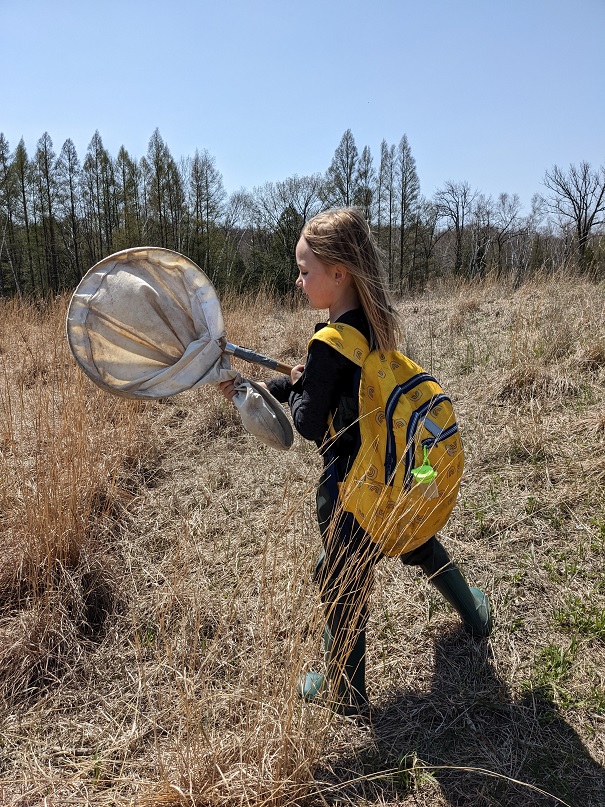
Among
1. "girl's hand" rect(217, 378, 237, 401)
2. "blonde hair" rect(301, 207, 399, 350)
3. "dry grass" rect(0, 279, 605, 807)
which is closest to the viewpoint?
"dry grass" rect(0, 279, 605, 807)

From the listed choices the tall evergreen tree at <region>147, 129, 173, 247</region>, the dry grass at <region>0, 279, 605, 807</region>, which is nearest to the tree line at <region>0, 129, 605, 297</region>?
the tall evergreen tree at <region>147, 129, 173, 247</region>

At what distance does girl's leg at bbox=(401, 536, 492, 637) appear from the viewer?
1.87 m

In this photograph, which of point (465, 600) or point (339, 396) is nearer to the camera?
point (339, 396)

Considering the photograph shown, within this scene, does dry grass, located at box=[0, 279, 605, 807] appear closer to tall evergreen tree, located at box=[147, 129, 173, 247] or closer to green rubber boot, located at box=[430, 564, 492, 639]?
green rubber boot, located at box=[430, 564, 492, 639]

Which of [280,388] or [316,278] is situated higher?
[316,278]

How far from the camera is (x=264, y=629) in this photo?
1.54 metres

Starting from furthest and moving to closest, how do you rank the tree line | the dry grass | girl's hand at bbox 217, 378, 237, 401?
the tree line, girl's hand at bbox 217, 378, 237, 401, the dry grass

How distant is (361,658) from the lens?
5.80ft

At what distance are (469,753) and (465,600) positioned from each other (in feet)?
1.63

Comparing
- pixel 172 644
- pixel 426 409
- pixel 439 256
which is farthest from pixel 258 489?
pixel 439 256

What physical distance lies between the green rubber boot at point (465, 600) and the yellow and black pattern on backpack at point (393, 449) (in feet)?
1.41

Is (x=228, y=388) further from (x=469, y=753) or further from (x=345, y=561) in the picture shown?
(x=469, y=753)

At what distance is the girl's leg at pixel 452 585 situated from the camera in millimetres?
1869

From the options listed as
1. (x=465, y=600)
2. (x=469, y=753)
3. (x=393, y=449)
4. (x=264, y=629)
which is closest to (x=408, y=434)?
(x=393, y=449)
